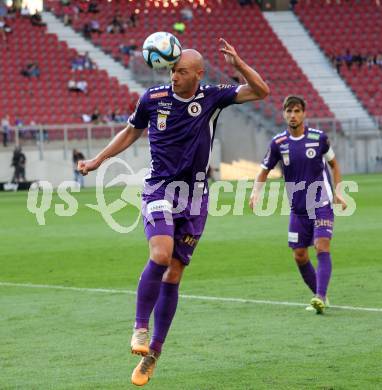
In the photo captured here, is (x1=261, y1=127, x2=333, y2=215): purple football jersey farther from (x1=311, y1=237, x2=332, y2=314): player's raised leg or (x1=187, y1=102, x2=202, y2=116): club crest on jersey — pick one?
(x1=187, y1=102, x2=202, y2=116): club crest on jersey

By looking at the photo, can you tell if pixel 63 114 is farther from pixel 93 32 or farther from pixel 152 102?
pixel 152 102

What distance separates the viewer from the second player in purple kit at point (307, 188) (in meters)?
11.5

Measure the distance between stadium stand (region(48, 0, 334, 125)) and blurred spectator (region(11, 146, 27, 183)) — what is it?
369 inches

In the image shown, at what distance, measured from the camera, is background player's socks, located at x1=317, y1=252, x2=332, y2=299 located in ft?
36.4

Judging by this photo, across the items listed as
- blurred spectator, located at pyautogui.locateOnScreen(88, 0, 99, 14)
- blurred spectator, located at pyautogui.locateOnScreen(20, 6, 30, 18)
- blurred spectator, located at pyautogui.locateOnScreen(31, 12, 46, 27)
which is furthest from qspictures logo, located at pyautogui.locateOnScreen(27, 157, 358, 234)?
blurred spectator, located at pyautogui.locateOnScreen(88, 0, 99, 14)

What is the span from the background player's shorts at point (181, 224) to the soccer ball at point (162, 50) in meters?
1.00

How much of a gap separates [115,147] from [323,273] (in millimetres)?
3767

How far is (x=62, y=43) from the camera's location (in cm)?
4688

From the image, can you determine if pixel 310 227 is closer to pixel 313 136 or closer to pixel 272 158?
pixel 272 158

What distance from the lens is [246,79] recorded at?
7625 millimetres

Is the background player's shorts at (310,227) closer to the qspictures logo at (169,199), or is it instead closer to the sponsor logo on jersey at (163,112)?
the qspictures logo at (169,199)

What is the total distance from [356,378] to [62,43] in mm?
40546

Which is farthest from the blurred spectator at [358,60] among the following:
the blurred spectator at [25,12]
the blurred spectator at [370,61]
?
the blurred spectator at [25,12]

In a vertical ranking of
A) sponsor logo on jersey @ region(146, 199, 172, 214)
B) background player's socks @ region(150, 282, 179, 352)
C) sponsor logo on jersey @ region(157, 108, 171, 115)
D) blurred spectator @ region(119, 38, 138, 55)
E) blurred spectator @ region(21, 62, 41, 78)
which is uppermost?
sponsor logo on jersey @ region(157, 108, 171, 115)
